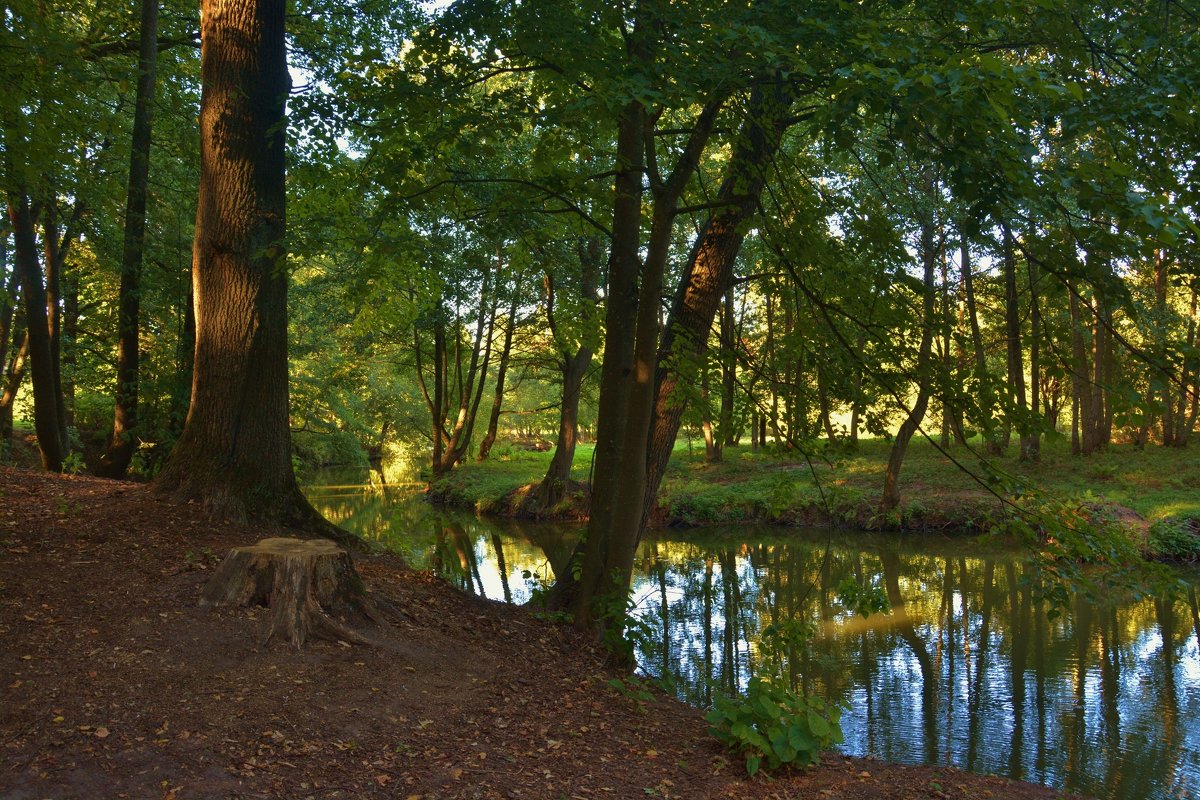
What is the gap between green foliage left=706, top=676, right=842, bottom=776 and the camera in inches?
181

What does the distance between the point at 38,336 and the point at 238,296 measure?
214 inches

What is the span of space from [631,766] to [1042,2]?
416 cm

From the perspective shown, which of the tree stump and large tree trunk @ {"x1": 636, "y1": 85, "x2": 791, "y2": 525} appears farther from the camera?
large tree trunk @ {"x1": 636, "y1": 85, "x2": 791, "y2": 525}

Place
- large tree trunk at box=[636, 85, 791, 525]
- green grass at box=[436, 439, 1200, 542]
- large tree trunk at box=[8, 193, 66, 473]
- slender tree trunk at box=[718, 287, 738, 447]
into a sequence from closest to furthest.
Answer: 1. slender tree trunk at box=[718, 287, 738, 447]
2. large tree trunk at box=[636, 85, 791, 525]
3. large tree trunk at box=[8, 193, 66, 473]
4. green grass at box=[436, 439, 1200, 542]

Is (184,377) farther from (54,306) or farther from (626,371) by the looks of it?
(626,371)

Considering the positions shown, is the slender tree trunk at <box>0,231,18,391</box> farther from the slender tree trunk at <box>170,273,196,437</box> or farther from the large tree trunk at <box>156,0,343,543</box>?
the large tree trunk at <box>156,0,343,543</box>

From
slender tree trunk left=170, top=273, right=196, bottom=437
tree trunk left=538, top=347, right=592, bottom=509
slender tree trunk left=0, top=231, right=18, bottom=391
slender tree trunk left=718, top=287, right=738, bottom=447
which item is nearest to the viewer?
slender tree trunk left=718, top=287, right=738, bottom=447

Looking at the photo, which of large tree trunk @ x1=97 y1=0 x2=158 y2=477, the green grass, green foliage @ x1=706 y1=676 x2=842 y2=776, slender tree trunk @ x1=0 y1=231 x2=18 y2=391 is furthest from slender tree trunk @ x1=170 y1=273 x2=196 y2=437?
the green grass

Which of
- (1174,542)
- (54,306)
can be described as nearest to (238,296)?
(54,306)

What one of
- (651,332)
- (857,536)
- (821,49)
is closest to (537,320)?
(857,536)

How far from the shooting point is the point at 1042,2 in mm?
3805

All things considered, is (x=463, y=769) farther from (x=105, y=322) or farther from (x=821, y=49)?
(x=105, y=322)

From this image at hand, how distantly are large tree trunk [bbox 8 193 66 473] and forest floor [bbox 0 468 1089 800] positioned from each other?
5.31 m

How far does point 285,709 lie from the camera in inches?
166
